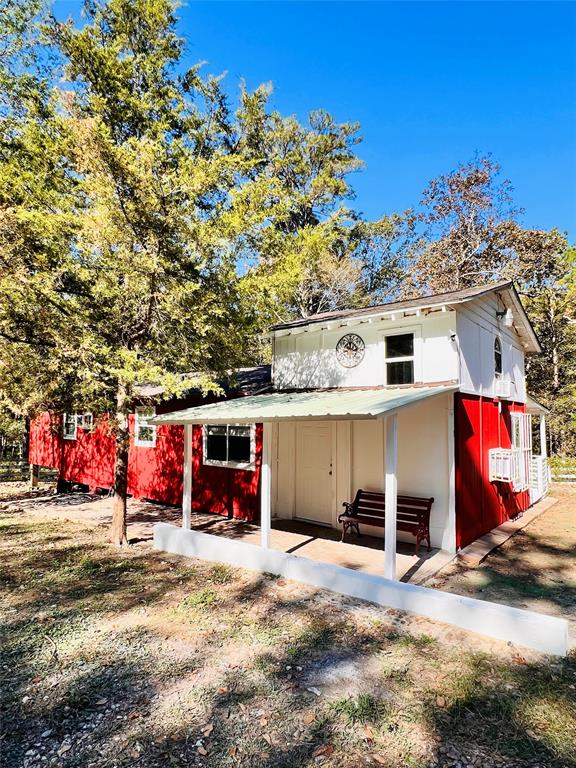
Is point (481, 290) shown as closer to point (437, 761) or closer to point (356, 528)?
point (356, 528)

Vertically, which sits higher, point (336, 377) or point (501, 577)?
point (336, 377)

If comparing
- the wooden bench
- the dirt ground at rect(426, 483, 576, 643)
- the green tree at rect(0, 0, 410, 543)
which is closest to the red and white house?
the wooden bench

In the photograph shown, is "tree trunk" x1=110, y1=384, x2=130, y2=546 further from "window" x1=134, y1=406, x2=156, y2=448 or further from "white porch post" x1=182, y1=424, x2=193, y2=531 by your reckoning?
"window" x1=134, y1=406, x2=156, y2=448

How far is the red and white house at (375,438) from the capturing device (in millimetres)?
6281

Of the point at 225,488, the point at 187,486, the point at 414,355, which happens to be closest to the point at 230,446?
the point at 225,488

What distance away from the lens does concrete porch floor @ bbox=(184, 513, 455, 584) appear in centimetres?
695

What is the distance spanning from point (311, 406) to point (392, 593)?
319 centimetres

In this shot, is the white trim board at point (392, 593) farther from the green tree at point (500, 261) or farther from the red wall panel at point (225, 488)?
the green tree at point (500, 261)

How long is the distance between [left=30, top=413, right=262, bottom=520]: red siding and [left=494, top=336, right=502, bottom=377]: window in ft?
20.0

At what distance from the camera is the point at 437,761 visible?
2.99 meters

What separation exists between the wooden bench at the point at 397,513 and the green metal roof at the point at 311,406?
2117 mm

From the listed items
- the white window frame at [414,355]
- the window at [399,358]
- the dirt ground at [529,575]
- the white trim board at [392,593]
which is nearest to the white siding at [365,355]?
the white window frame at [414,355]

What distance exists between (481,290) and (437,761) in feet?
25.8

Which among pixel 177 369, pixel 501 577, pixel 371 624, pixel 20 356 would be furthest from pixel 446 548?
pixel 20 356
